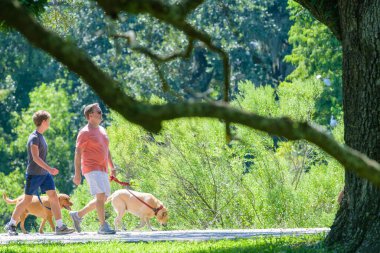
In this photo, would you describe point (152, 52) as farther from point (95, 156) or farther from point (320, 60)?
point (320, 60)

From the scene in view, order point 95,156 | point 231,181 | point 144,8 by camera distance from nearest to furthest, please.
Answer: point 144,8 → point 95,156 → point 231,181

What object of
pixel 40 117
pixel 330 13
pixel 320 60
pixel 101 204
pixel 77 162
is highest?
pixel 320 60

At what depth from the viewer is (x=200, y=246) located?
1193cm

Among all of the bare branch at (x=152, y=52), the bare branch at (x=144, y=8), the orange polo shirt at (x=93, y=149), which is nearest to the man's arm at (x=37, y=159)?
the orange polo shirt at (x=93, y=149)

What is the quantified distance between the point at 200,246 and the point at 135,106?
647 centimetres

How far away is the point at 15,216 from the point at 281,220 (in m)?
5.90

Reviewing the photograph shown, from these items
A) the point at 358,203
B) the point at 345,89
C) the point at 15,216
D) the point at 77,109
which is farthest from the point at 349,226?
the point at 77,109

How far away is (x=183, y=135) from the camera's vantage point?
2045 centimetres

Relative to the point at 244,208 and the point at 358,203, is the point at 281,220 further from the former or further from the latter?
the point at 358,203

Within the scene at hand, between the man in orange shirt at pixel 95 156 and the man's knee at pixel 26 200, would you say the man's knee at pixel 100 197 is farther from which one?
the man's knee at pixel 26 200

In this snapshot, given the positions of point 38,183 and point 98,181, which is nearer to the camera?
point 98,181

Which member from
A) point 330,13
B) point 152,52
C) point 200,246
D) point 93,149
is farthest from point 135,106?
point 93,149

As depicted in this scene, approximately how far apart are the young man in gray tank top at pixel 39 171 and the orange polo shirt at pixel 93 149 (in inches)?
16.6

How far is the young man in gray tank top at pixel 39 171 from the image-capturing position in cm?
1467
